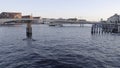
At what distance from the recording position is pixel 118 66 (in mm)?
19766

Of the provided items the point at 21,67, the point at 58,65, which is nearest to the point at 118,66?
the point at 58,65

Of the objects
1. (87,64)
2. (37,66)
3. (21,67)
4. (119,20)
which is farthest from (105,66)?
(119,20)

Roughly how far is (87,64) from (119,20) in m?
97.9

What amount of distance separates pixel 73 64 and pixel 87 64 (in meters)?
1.96

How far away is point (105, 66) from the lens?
1958 cm

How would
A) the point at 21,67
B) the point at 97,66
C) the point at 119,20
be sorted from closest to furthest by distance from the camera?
the point at 21,67
the point at 97,66
the point at 119,20

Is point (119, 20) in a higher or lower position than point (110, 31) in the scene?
higher

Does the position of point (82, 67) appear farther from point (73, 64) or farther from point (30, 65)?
point (30, 65)

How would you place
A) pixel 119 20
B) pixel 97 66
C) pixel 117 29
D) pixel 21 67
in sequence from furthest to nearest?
pixel 119 20, pixel 117 29, pixel 97 66, pixel 21 67

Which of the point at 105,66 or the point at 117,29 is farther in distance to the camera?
the point at 117,29

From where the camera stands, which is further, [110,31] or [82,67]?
[110,31]

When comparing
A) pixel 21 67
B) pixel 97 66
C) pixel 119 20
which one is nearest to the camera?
pixel 21 67

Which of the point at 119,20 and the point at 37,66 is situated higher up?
the point at 119,20

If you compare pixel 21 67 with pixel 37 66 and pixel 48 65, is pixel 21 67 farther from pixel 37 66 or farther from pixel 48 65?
pixel 48 65
